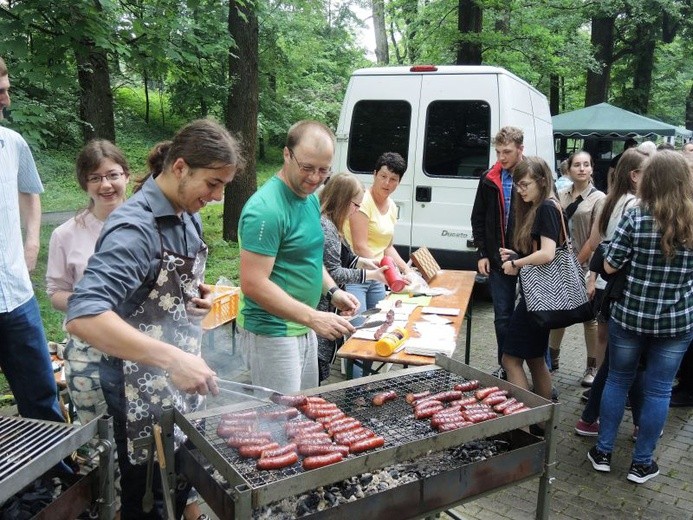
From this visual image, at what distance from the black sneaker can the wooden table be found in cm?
130

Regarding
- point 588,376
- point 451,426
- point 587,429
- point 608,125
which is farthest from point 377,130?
point 608,125

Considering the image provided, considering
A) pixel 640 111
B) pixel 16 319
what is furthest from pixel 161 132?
pixel 16 319

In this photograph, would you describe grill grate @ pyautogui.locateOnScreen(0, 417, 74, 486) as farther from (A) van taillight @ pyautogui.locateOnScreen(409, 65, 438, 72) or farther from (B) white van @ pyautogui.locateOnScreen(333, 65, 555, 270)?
(A) van taillight @ pyautogui.locateOnScreen(409, 65, 438, 72)

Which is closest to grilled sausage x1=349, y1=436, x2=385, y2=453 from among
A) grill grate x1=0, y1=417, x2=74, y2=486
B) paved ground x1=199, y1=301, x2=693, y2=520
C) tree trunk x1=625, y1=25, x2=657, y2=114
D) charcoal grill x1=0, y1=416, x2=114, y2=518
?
charcoal grill x1=0, y1=416, x2=114, y2=518

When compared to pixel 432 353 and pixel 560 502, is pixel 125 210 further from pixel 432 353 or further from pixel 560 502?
pixel 560 502

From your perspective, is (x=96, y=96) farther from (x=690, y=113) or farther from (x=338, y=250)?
(x=690, y=113)

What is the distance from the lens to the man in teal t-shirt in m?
2.69

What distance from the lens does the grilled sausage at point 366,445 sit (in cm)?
226

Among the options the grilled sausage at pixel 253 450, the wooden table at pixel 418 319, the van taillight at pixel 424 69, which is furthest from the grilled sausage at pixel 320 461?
the van taillight at pixel 424 69

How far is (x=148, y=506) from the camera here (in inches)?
94.5

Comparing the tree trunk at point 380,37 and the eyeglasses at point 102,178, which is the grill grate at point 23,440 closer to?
the eyeglasses at point 102,178

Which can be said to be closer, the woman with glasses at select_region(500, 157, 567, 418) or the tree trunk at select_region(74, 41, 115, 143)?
the woman with glasses at select_region(500, 157, 567, 418)

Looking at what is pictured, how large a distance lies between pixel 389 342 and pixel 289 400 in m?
1.02

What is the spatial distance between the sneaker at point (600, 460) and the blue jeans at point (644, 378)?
0.05m
